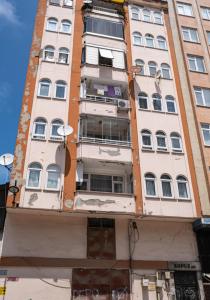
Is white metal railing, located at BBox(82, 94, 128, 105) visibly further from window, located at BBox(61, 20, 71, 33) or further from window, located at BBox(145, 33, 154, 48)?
window, located at BBox(145, 33, 154, 48)

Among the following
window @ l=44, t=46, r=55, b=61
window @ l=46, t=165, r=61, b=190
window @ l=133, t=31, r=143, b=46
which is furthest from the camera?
window @ l=133, t=31, r=143, b=46

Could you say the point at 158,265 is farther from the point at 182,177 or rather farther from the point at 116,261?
the point at 182,177

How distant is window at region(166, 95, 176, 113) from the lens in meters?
19.3

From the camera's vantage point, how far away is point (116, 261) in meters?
14.5

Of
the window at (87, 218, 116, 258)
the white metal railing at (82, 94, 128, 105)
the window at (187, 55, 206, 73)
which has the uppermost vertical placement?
the window at (187, 55, 206, 73)

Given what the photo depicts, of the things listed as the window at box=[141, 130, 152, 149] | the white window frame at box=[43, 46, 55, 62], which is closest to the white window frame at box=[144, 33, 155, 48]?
the white window frame at box=[43, 46, 55, 62]

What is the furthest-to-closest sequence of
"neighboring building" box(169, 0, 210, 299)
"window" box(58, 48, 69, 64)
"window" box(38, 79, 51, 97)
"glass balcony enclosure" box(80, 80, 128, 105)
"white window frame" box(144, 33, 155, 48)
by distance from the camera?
"white window frame" box(144, 33, 155, 48)
"window" box(58, 48, 69, 64)
"glass balcony enclosure" box(80, 80, 128, 105)
"window" box(38, 79, 51, 97)
"neighboring building" box(169, 0, 210, 299)

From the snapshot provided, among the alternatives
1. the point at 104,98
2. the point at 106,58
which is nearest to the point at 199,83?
the point at 106,58

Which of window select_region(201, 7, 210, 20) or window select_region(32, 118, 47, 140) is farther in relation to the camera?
window select_region(201, 7, 210, 20)

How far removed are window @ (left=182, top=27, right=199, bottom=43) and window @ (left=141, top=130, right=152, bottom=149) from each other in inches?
409

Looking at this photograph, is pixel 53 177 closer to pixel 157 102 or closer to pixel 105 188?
pixel 105 188

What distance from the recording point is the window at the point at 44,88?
17656 mm

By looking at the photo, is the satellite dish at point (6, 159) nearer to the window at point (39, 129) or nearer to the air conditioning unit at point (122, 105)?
the window at point (39, 129)

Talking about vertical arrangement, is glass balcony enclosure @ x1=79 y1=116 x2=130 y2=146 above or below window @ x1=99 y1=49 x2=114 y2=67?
below
